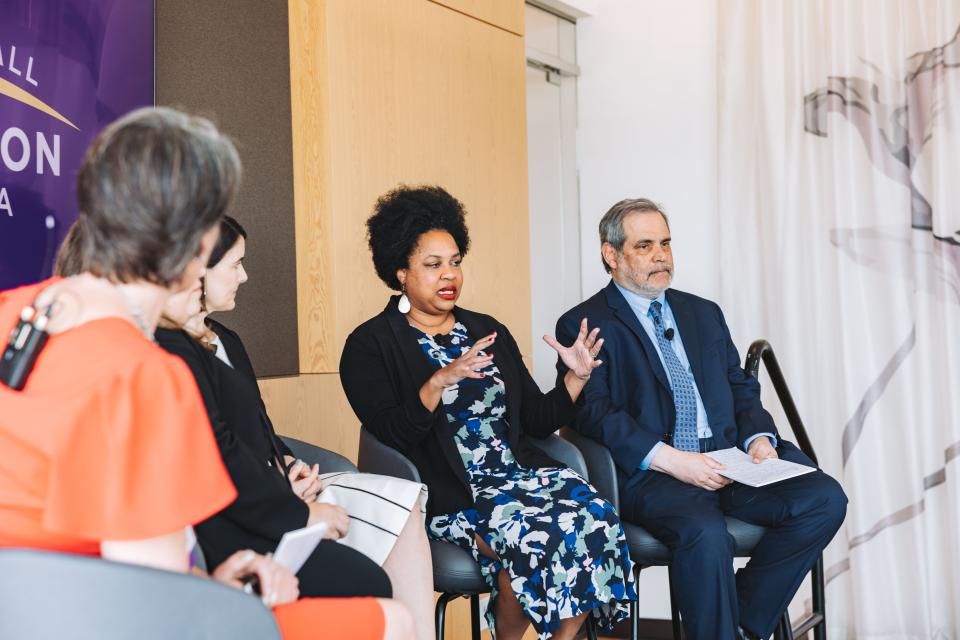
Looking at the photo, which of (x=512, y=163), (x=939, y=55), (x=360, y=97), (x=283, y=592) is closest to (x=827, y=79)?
(x=939, y=55)

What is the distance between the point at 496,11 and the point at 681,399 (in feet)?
6.81

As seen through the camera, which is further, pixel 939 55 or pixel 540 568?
pixel 939 55

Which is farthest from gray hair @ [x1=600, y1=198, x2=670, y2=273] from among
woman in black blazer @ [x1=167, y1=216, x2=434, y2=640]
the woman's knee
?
the woman's knee

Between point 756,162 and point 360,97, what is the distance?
2.02 m

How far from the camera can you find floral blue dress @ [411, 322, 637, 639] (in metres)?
2.62

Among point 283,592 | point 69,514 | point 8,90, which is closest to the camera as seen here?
point 69,514

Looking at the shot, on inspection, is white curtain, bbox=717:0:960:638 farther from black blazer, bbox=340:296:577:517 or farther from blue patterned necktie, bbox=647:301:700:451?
black blazer, bbox=340:296:577:517

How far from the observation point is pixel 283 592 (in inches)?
60.7

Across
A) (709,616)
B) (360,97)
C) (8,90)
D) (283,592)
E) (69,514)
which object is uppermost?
(360,97)

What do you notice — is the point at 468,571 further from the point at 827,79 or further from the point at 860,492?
the point at 827,79

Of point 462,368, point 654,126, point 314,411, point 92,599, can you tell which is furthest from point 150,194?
point 654,126

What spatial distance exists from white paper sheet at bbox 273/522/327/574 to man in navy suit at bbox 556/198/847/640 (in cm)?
153

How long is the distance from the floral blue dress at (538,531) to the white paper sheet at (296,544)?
1.15m

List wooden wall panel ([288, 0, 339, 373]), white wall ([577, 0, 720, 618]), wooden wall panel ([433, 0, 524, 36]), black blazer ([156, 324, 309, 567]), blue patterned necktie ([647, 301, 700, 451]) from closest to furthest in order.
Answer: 1. black blazer ([156, 324, 309, 567])
2. blue patterned necktie ([647, 301, 700, 451])
3. wooden wall panel ([288, 0, 339, 373])
4. wooden wall panel ([433, 0, 524, 36])
5. white wall ([577, 0, 720, 618])
